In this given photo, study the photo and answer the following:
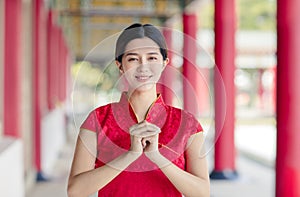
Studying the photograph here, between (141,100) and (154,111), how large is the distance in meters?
0.04

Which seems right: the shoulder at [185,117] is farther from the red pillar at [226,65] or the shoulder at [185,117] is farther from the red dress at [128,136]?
the red pillar at [226,65]

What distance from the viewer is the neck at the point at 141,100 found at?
1.26m

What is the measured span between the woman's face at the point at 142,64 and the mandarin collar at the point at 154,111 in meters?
0.04

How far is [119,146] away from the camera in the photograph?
49.6 inches

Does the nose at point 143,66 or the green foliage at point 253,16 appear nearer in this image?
the nose at point 143,66

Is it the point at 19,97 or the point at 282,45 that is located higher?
the point at 282,45

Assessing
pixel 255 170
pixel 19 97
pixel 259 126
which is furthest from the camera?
pixel 259 126

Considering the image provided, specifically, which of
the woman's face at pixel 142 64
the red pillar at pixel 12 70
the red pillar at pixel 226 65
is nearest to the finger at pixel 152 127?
the woman's face at pixel 142 64

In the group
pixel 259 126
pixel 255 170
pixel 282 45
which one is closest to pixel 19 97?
pixel 282 45

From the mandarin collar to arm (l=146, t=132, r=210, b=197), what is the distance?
0.08m

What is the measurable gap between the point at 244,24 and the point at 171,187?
944 inches

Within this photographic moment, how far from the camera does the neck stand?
1.26 meters

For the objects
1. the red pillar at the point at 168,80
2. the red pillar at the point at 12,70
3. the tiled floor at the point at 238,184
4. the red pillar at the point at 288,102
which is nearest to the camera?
the red pillar at the point at 168,80

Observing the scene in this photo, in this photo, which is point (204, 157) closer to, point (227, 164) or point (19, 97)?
point (19, 97)
